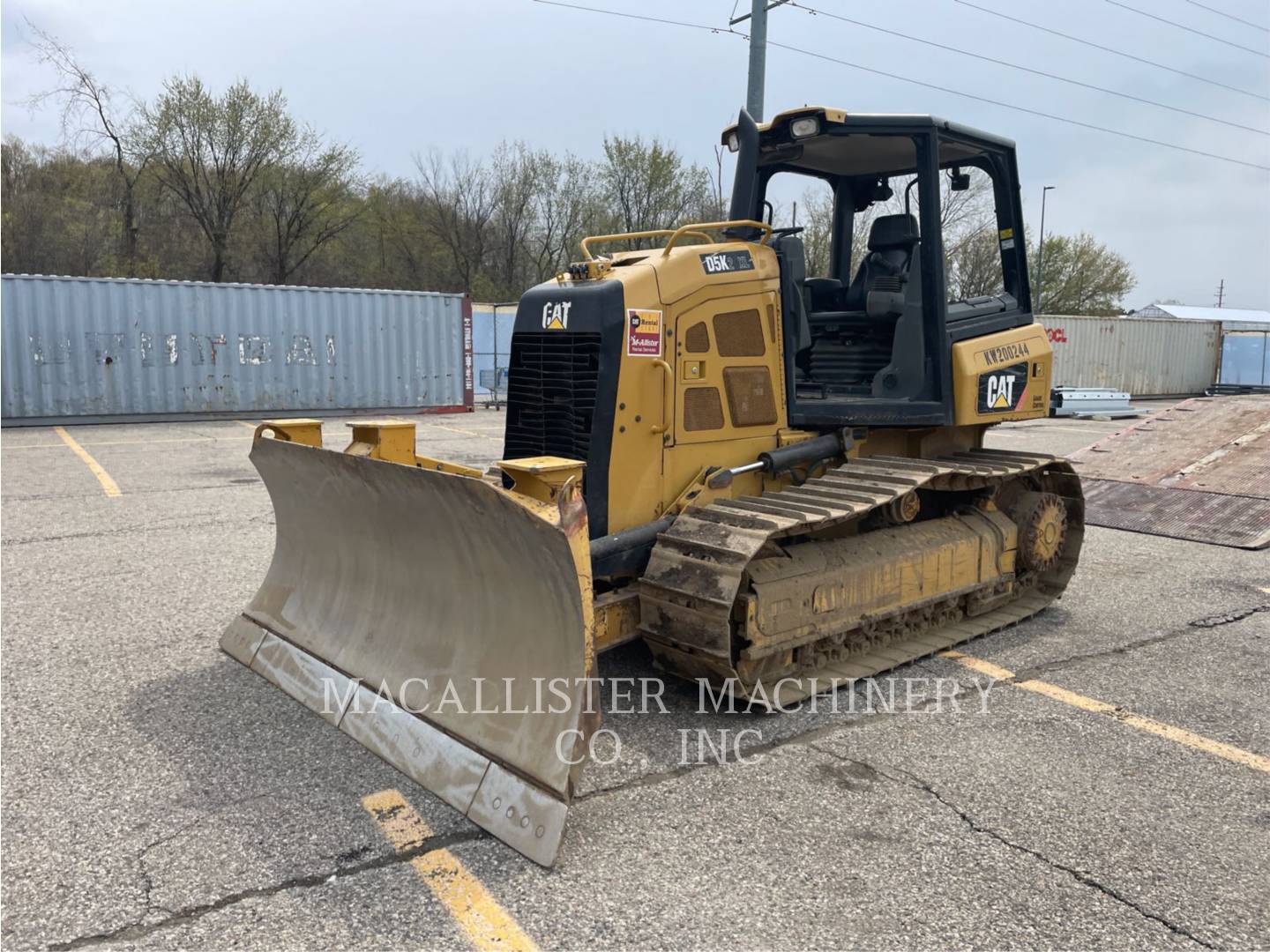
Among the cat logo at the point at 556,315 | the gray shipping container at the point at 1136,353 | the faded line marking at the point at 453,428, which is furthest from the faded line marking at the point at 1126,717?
the gray shipping container at the point at 1136,353

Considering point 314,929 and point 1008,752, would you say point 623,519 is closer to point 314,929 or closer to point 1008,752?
point 1008,752

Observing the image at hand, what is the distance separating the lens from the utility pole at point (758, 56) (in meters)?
12.7

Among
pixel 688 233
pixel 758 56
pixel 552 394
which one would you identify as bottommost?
pixel 552 394

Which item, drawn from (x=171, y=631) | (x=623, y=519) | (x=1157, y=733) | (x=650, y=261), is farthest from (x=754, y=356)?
(x=171, y=631)

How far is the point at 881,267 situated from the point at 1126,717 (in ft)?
9.86

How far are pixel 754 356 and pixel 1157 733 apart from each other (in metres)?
2.70

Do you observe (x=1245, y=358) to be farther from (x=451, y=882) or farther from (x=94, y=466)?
(x=451, y=882)

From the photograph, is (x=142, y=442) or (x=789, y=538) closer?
(x=789, y=538)

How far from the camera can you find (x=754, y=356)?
5.06 metres

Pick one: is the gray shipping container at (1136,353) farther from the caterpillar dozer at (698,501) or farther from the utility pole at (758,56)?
the caterpillar dozer at (698,501)

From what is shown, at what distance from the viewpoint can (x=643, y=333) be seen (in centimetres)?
458

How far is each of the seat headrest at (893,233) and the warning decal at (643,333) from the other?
1964 millimetres

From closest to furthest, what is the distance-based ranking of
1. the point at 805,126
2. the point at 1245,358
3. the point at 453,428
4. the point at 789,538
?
the point at 789,538 → the point at 805,126 → the point at 453,428 → the point at 1245,358

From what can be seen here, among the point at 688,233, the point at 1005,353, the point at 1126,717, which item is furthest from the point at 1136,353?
the point at 688,233
